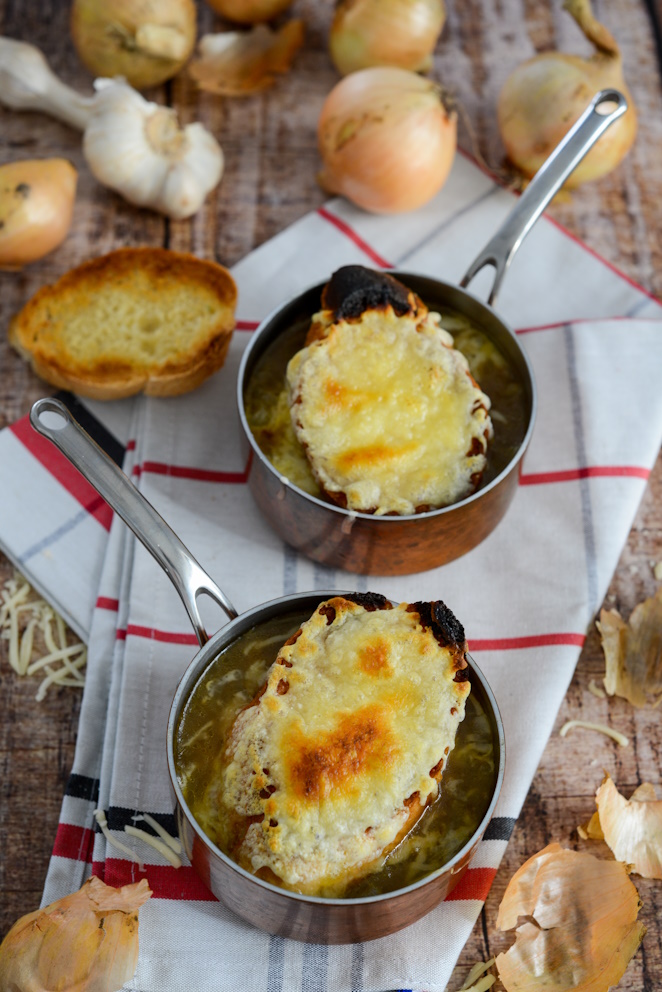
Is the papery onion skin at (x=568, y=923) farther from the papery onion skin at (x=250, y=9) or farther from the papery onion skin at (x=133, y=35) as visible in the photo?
the papery onion skin at (x=250, y=9)

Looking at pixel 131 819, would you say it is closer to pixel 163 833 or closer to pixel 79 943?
pixel 163 833

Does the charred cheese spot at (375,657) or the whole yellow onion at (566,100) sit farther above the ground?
the whole yellow onion at (566,100)

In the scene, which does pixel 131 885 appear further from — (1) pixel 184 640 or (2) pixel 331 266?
(2) pixel 331 266

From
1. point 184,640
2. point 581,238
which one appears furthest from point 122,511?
point 581,238

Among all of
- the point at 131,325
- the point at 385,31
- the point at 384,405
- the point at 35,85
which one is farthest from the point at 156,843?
the point at 385,31

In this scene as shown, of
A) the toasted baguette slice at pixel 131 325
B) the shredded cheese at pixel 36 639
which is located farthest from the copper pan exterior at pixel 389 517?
the shredded cheese at pixel 36 639

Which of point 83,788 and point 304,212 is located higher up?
point 304,212

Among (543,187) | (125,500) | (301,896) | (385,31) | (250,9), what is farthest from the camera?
(250,9)

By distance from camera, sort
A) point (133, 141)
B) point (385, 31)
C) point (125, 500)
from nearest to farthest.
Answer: point (125, 500)
point (133, 141)
point (385, 31)
